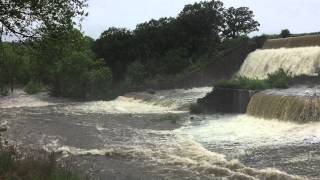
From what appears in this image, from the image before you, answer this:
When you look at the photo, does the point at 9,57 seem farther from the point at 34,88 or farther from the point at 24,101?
the point at 34,88

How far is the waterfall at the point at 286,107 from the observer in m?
22.3

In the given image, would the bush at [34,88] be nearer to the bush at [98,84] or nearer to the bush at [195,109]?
the bush at [98,84]

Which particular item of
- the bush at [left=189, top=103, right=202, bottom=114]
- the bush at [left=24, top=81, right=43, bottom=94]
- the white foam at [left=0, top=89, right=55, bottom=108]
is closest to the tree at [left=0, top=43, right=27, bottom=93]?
the bush at [left=189, top=103, right=202, bottom=114]

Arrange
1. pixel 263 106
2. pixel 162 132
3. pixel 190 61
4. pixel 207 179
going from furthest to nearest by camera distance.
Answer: pixel 190 61
pixel 263 106
pixel 162 132
pixel 207 179

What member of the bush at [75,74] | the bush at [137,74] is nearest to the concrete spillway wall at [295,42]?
the bush at [137,74]

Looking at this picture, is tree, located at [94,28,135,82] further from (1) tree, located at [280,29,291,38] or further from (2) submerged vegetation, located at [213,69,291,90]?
(2) submerged vegetation, located at [213,69,291,90]

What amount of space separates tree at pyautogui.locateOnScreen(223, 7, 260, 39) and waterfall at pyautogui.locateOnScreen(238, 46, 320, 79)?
16.4 metres

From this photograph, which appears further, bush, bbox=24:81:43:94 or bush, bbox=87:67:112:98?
bush, bbox=24:81:43:94

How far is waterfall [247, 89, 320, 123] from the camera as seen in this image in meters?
22.3

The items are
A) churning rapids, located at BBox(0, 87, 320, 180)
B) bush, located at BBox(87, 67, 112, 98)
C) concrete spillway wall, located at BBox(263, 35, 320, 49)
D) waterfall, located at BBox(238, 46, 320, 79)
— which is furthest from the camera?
bush, located at BBox(87, 67, 112, 98)

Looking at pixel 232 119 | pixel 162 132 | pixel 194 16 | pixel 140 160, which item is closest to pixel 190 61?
pixel 194 16

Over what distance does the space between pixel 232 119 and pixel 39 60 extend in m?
15.4

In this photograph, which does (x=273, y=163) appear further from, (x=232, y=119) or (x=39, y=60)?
(x=232, y=119)

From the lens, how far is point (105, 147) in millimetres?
19953
